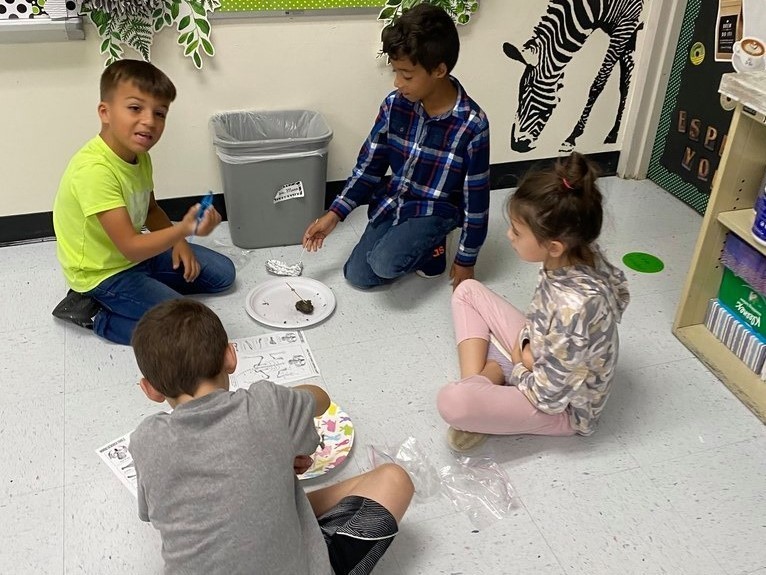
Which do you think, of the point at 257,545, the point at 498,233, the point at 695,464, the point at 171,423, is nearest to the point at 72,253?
the point at 171,423

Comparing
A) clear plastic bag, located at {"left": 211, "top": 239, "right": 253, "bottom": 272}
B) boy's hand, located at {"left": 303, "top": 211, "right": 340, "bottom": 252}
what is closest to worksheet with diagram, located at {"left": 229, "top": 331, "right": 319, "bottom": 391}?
boy's hand, located at {"left": 303, "top": 211, "right": 340, "bottom": 252}

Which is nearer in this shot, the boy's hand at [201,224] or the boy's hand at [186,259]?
the boy's hand at [201,224]

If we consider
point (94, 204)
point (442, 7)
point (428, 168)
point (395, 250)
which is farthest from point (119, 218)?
point (442, 7)

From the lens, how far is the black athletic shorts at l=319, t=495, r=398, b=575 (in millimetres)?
1063

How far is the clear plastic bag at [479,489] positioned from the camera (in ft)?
4.36

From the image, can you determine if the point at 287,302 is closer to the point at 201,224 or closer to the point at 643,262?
the point at 201,224

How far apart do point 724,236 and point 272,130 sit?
136cm

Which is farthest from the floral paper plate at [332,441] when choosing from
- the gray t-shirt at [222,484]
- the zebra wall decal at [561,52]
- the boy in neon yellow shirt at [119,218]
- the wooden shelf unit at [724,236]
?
the zebra wall decal at [561,52]

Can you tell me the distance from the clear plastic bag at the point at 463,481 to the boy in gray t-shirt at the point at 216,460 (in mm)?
348

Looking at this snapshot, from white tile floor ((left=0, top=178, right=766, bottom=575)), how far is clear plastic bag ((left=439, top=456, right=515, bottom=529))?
0.02 meters

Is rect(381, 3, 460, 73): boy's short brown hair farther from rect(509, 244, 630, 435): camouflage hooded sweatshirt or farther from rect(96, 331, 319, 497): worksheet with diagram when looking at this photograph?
rect(96, 331, 319, 497): worksheet with diagram

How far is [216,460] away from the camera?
895 mm

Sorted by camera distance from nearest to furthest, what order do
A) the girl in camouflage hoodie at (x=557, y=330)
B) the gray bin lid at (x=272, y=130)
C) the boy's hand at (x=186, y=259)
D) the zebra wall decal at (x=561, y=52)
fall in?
the girl in camouflage hoodie at (x=557, y=330) < the boy's hand at (x=186, y=259) < the gray bin lid at (x=272, y=130) < the zebra wall decal at (x=561, y=52)

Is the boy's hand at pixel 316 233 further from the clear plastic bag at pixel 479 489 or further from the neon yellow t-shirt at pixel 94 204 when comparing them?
the clear plastic bag at pixel 479 489
